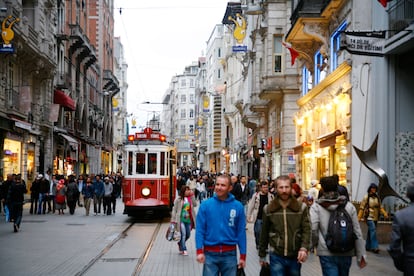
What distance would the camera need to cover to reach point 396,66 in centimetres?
1572

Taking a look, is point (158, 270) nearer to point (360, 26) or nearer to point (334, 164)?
point (360, 26)

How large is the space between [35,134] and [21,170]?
9.83 ft

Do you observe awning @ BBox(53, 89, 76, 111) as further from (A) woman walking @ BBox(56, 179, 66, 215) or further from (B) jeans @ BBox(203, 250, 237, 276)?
(B) jeans @ BBox(203, 250, 237, 276)

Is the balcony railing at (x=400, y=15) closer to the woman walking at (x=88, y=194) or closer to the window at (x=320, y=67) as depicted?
the window at (x=320, y=67)

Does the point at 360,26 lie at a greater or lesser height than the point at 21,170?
greater

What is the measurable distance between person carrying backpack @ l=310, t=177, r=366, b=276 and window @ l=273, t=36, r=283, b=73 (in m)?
26.0

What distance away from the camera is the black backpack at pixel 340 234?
6.61 metres

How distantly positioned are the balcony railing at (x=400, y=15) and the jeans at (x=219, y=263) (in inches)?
371

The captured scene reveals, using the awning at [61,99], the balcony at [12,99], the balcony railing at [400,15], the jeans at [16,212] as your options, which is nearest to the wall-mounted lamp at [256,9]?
the awning at [61,99]

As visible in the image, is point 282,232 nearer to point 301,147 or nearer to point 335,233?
point 335,233

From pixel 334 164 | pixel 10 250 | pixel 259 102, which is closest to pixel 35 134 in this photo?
pixel 259 102

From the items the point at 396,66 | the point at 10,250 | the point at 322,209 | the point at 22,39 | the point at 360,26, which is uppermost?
the point at 22,39

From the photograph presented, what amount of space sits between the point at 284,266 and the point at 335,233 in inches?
25.5

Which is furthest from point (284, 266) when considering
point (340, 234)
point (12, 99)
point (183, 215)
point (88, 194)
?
point (12, 99)
